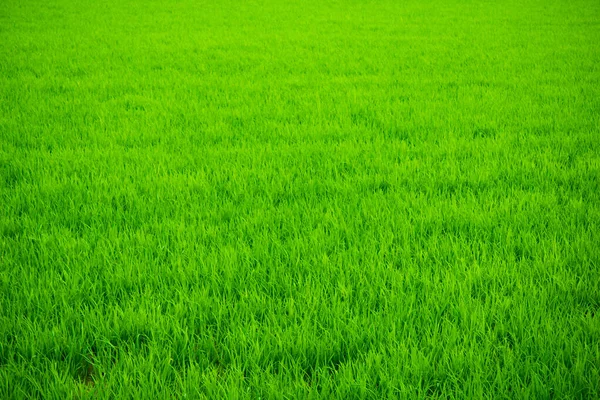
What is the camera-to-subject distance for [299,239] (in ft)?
7.46

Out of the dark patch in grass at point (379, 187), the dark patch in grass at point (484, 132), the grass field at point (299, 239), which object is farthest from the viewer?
the dark patch in grass at point (484, 132)

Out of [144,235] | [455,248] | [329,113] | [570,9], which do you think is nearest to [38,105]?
[329,113]

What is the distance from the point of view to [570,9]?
1420 cm

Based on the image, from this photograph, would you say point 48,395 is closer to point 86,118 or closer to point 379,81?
point 86,118

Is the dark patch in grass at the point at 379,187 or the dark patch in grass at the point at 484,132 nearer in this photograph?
the dark patch in grass at the point at 379,187

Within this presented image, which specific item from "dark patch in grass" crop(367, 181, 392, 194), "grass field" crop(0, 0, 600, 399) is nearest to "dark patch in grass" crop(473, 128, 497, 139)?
"grass field" crop(0, 0, 600, 399)

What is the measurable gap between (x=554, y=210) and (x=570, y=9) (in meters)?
14.9

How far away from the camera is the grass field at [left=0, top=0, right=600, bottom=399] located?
4.90ft

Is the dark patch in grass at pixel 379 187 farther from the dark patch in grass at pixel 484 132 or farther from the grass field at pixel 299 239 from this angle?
the dark patch in grass at pixel 484 132

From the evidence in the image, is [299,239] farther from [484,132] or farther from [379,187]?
[484,132]

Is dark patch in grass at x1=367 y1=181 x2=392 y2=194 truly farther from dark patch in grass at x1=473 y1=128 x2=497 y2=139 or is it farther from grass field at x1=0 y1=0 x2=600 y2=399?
dark patch in grass at x1=473 y1=128 x2=497 y2=139

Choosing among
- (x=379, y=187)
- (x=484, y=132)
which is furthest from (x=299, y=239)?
(x=484, y=132)

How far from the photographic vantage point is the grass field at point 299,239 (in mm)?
1492

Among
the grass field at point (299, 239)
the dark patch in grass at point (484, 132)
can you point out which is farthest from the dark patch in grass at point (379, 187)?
the dark patch in grass at point (484, 132)
